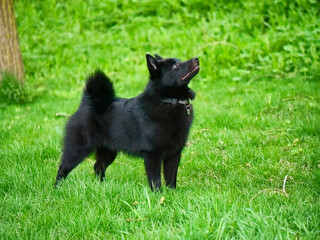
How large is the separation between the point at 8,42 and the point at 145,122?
171 inches

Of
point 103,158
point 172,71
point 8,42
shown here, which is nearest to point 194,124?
point 103,158

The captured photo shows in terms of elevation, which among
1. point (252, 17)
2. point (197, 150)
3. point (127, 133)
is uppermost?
point (252, 17)

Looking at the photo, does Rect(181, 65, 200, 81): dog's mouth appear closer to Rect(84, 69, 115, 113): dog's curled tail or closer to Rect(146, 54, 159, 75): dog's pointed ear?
Rect(146, 54, 159, 75): dog's pointed ear

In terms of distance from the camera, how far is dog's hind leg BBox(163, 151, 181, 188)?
3281 mm

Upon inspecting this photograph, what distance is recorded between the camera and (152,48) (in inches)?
334

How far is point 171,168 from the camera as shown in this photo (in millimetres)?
3291

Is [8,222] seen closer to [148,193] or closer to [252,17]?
[148,193]

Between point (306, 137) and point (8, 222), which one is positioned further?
point (306, 137)

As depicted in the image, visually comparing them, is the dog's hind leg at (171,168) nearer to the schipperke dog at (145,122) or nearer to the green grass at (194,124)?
the schipperke dog at (145,122)

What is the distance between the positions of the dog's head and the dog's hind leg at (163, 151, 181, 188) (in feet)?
2.04

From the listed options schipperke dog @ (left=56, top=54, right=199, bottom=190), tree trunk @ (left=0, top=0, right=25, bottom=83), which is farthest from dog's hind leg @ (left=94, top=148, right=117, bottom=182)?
tree trunk @ (left=0, top=0, right=25, bottom=83)

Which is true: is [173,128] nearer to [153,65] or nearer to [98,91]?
[153,65]

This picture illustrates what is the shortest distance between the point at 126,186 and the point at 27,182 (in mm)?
909

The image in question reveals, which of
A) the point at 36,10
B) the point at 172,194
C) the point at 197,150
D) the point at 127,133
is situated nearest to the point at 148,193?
the point at 172,194
